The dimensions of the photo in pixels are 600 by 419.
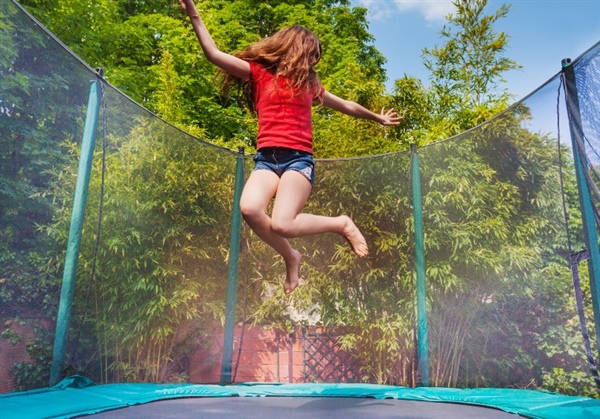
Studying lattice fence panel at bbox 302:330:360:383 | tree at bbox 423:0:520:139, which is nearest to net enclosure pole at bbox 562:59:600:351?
lattice fence panel at bbox 302:330:360:383

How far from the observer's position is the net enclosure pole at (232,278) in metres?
3.04

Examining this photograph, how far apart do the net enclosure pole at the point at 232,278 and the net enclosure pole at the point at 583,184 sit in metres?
1.83

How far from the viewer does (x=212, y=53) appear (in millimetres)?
1800

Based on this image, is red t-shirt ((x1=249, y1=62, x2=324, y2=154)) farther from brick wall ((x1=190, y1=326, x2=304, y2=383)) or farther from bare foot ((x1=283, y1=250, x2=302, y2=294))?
brick wall ((x1=190, y1=326, x2=304, y2=383))

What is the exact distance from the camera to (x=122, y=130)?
2496mm

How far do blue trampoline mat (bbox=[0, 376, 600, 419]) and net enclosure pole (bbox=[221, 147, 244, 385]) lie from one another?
0.53ft

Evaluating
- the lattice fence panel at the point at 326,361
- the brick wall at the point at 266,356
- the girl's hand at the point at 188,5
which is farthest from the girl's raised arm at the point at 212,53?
the lattice fence panel at the point at 326,361

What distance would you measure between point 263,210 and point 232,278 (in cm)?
136

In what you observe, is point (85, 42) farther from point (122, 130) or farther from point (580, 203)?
point (580, 203)

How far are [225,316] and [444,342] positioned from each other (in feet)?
3.91

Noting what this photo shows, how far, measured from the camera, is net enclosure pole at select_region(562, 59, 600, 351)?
71.6 inches

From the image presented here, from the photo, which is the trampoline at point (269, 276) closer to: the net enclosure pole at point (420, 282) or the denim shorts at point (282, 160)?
the net enclosure pole at point (420, 282)

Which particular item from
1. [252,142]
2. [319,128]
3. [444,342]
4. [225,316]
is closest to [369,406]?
[444,342]

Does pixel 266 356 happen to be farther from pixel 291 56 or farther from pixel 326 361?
pixel 291 56
